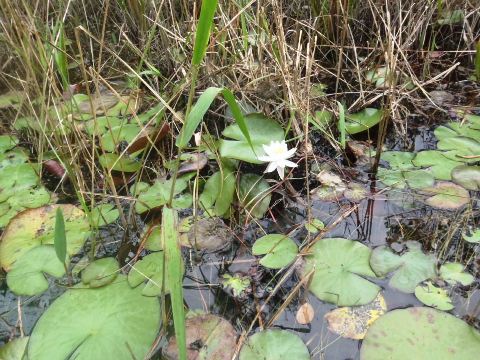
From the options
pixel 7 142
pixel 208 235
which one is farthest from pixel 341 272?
pixel 7 142

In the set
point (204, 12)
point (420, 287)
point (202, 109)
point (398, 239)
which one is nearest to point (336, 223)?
point (398, 239)

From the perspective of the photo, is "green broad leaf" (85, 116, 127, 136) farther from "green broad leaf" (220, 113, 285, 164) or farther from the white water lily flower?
the white water lily flower

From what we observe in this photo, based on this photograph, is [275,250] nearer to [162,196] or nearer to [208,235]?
[208,235]

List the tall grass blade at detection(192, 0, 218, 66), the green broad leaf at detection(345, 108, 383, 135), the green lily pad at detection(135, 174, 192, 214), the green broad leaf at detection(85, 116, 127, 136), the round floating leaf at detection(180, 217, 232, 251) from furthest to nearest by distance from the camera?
the green broad leaf at detection(85, 116, 127, 136)
the green broad leaf at detection(345, 108, 383, 135)
the green lily pad at detection(135, 174, 192, 214)
the round floating leaf at detection(180, 217, 232, 251)
the tall grass blade at detection(192, 0, 218, 66)

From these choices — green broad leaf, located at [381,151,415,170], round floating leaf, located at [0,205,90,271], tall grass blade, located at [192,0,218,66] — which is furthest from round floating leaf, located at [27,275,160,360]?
green broad leaf, located at [381,151,415,170]

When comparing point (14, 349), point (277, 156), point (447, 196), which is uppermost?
point (277, 156)

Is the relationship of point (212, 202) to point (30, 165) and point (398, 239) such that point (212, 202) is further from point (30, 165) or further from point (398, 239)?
point (30, 165)
